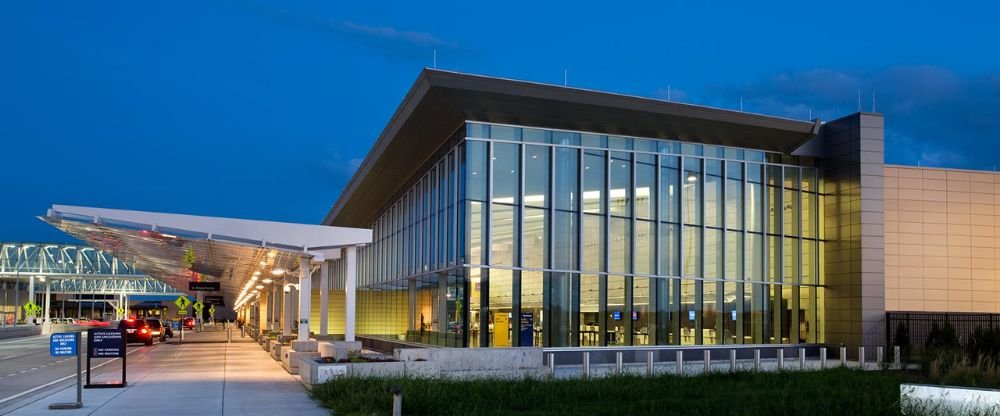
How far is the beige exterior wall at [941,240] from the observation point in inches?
1529

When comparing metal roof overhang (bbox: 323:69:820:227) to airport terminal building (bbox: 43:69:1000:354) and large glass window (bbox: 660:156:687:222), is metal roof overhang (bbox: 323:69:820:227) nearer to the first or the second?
airport terminal building (bbox: 43:69:1000:354)

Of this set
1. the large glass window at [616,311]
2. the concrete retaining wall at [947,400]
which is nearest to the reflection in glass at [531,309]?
the large glass window at [616,311]

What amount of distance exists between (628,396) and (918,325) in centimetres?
2171

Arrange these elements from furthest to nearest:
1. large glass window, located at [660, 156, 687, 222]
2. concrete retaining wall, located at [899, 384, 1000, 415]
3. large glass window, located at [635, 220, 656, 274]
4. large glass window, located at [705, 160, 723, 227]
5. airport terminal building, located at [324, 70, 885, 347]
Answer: large glass window, located at [705, 160, 723, 227] < large glass window, located at [660, 156, 687, 222] < large glass window, located at [635, 220, 656, 274] < airport terminal building, located at [324, 70, 885, 347] < concrete retaining wall, located at [899, 384, 1000, 415]

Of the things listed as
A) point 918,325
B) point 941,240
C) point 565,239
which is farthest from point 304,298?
point 941,240

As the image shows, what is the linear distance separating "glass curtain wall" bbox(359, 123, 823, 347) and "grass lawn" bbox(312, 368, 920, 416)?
992 cm

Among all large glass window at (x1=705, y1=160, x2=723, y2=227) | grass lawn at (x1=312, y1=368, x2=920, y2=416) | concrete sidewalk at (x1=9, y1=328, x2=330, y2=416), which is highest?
large glass window at (x1=705, y1=160, x2=723, y2=227)

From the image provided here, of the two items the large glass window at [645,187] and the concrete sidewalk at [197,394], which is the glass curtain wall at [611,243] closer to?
the large glass window at [645,187]

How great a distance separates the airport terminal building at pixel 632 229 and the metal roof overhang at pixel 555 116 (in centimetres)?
7

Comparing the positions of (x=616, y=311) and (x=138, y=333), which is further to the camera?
(x=138, y=333)

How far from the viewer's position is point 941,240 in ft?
130

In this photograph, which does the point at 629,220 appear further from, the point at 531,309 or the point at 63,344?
the point at 63,344

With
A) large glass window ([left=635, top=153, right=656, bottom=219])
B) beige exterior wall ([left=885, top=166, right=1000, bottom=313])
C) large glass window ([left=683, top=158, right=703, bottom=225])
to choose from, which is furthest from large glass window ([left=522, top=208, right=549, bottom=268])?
beige exterior wall ([left=885, top=166, right=1000, bottom=313])

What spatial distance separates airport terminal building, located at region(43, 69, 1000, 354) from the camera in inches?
1192
